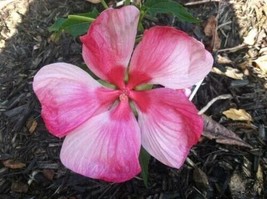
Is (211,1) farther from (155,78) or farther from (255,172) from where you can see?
(155,78)

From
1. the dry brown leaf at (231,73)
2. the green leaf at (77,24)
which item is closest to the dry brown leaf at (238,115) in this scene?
the dry brown leaf at (231,73)

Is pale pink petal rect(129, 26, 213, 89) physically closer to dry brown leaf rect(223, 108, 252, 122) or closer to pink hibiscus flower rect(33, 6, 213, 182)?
pink hibiscus flower rect(33, 6, 213, 182)

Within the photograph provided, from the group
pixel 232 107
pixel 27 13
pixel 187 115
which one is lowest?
pixel 232 107

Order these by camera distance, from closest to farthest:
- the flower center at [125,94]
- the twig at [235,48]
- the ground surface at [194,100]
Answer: the flower center at [125,94] → the ground surface at [194,100] → the twig at [235,48]

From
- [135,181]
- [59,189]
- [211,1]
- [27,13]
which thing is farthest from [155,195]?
[27,13]

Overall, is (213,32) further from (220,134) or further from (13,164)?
(13,164)

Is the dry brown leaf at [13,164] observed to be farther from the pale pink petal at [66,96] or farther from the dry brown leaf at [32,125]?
the pale pink petal at [66,96]

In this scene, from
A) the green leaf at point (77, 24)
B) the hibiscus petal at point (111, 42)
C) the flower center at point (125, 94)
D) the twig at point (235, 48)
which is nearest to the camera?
the hibiscus petal at point (111, 42)
